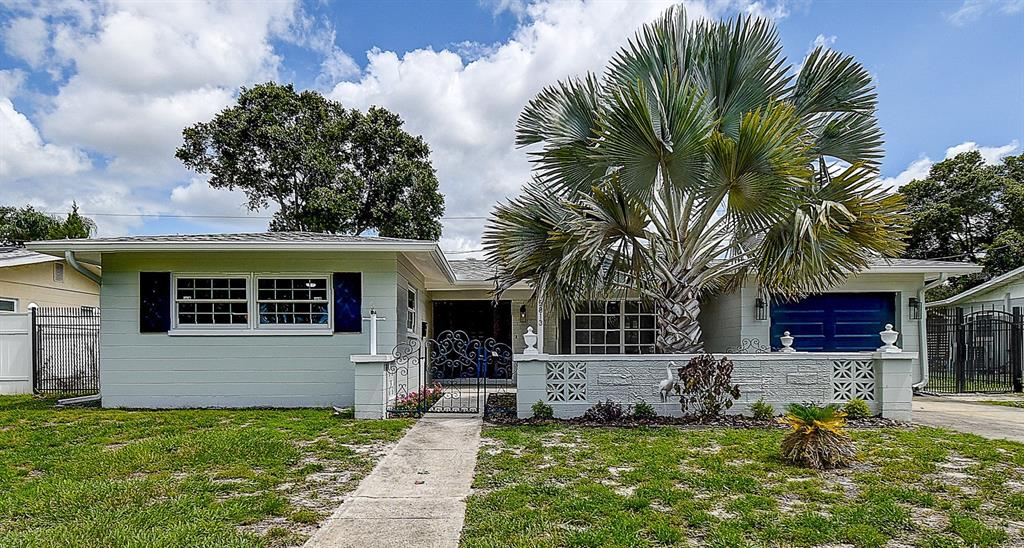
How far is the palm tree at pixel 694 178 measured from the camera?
7262 millimetres

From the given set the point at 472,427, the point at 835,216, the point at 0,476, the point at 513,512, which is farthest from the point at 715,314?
the point at 0,476

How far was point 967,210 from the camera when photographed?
2412cm

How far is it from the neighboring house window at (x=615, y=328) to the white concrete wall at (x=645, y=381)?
213 inches

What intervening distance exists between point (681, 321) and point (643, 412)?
4.55 feet

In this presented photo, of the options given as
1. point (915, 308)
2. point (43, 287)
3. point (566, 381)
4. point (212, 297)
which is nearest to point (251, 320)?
point (212, 297)

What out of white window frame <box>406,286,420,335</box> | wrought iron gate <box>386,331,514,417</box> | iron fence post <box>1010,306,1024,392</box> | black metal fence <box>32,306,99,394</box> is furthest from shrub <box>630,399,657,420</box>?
black metal fence <box>32,306,99,394</box>

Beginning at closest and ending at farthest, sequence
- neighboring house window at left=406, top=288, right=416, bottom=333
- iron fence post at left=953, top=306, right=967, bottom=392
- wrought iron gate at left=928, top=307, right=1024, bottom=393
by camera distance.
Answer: neighboring house window at left=406, top=288, right=416, bottom=333, iron fence post at left=953, top=306, right=967, bottom=392, wrought iron gate at left=928, top=307, right=1024, bottom=393

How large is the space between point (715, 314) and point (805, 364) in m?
5.03

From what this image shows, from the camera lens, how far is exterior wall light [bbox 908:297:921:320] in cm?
1159

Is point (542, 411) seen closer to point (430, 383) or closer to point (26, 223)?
point (430, 383)

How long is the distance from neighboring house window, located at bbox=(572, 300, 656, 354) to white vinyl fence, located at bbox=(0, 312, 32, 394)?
430 inches

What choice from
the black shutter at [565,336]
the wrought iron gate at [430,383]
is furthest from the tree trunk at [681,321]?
the black shutter at [565,336]

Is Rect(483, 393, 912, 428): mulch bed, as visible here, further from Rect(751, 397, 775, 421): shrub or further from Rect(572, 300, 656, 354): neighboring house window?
Rect(572, 300, 656, 354): neighboring house window

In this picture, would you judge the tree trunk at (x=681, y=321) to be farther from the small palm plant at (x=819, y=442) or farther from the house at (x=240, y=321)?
the house at (x=240, y=321)
